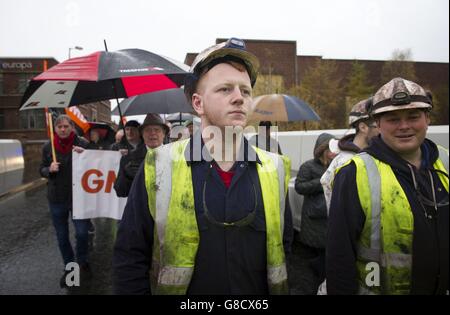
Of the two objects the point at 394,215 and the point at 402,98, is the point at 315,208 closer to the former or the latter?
the point at 394,215

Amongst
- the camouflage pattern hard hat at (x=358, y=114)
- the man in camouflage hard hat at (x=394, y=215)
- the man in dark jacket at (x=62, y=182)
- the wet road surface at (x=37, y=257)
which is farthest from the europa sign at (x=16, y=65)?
the camouflage pattern hard hat at (x=358, y=114)

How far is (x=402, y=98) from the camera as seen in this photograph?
176 cm

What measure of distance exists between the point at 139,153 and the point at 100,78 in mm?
1173

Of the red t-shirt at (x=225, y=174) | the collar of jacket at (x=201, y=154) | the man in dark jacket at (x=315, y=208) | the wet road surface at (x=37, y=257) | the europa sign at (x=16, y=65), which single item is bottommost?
the wet road surface at (x=37, y=257)

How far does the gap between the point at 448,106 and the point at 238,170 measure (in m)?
37.2

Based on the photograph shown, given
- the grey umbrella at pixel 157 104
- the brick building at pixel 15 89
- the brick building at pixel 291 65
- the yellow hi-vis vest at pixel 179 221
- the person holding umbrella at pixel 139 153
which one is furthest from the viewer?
the brick building at pixel 291 65

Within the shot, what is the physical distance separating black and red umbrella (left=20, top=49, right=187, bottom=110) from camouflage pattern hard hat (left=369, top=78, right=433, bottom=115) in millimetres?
1646

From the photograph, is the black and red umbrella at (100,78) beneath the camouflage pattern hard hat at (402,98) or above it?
above

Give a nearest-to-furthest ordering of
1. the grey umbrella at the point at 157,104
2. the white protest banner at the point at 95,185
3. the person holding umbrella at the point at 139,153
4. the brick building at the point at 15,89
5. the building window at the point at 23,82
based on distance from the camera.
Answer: the brick building at the point at 15,89 → the building window at the point at 23,82 → the person holding umbrella at the point at 139,153 → the white protest banner at the point at 95,185 → the grey umbrella at the point at 157,104

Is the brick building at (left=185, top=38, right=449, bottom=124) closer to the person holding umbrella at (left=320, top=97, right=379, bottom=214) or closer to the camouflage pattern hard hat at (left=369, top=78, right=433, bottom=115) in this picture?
the person holding umbrella at (left=320, top=97, right=379, bottom=214)

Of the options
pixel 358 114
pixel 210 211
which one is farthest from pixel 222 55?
pixel 358 114

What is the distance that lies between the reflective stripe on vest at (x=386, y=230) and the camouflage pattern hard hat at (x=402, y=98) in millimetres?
348

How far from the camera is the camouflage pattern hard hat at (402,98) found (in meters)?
1.76

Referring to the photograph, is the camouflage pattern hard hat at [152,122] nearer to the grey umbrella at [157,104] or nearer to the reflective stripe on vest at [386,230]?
the grey umbrella at [157,104]
